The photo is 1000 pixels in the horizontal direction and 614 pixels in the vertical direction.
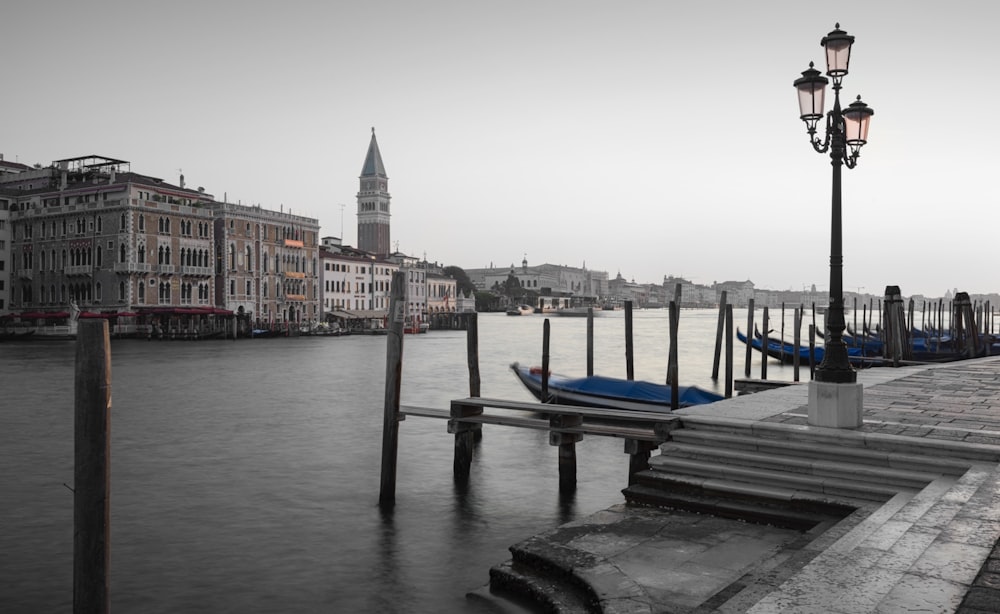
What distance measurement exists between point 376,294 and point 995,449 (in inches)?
2914

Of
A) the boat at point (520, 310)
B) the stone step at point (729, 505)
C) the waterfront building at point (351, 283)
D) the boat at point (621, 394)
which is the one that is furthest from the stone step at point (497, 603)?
the boat at point (520, 310)

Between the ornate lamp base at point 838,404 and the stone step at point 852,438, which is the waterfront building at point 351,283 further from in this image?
the ornate lamp base at point 838,404

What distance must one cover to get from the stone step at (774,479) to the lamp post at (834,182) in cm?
79

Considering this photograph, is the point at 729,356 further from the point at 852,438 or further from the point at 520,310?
the point at 520,310

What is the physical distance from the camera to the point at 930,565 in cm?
352

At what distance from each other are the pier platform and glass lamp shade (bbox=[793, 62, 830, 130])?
2.69 metres

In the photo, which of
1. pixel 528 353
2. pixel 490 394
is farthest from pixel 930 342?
pixel 528 353

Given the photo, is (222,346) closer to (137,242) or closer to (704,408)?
(137,242)

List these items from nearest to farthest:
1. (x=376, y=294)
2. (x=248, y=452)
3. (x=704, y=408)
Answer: (x=704, y=408), (x=248, y=452), (x=376, y=294)

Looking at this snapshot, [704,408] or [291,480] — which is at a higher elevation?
[704,408]

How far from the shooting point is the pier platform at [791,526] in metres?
3.47

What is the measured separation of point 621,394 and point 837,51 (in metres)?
8.65

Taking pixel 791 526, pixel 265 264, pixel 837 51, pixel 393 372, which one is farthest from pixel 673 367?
pixel 265 264

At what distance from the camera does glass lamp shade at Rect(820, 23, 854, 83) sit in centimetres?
662
